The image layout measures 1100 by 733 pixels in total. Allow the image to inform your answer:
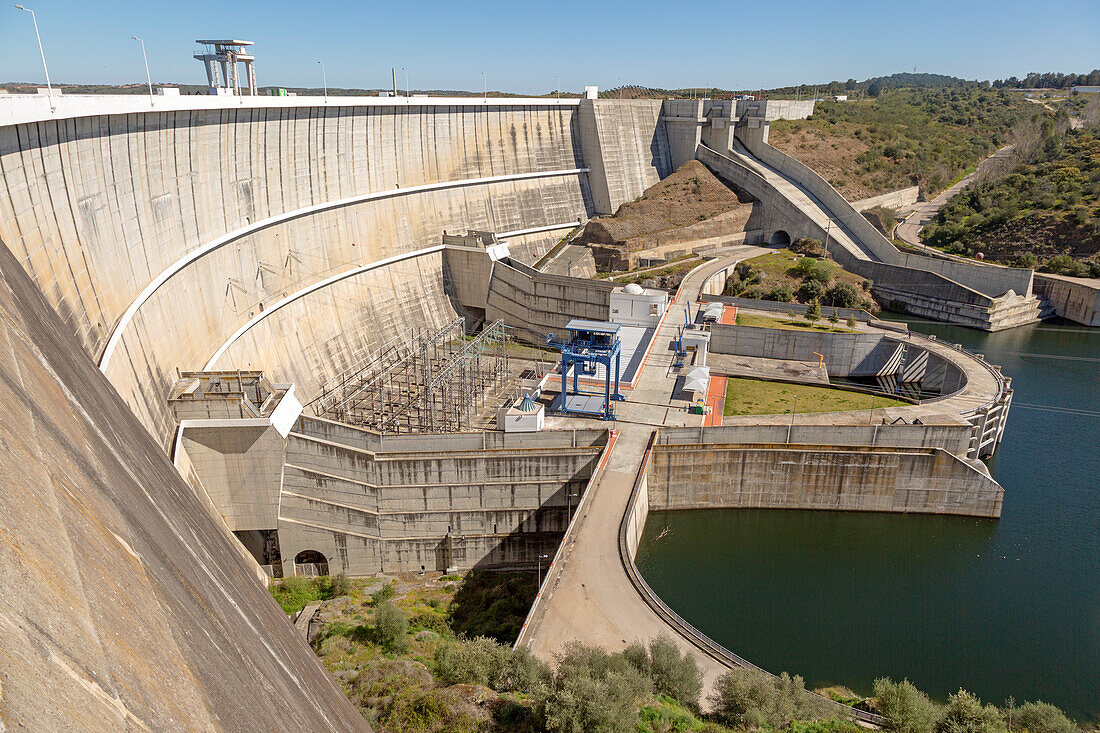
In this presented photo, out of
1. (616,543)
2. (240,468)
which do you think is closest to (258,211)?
(240,468)

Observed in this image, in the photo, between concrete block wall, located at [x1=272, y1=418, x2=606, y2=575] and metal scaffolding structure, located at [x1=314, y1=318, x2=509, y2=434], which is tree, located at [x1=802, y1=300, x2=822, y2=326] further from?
concrete block wall, located at [x1=272, y1=418, x2=606, y2=575]

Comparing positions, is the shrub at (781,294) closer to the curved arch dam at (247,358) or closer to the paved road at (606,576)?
the curved arch dam at (247,358)

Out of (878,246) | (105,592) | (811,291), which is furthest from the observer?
(878,246)

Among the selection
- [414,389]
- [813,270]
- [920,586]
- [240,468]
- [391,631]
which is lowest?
[920,586]

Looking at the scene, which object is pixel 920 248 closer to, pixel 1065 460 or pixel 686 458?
pixel 1065 460

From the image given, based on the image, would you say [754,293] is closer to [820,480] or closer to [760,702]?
[820,480]
